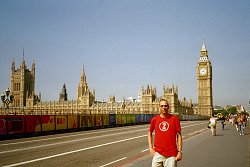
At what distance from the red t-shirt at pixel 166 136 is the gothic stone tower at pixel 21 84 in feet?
525

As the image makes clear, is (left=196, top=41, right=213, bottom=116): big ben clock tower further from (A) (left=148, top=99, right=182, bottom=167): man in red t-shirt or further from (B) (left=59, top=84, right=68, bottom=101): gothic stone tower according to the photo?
(A) (left=148, top=99, right=182, bottom=167): man in red t-shirt

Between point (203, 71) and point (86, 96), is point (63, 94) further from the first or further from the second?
point (203, 71)

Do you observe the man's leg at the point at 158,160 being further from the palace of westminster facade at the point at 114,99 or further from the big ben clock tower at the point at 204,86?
the big ben clock tower at the point at 204,86

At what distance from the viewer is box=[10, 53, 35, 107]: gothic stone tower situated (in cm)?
16188

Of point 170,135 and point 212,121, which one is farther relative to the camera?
point 212,121

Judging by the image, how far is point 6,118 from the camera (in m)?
23.7

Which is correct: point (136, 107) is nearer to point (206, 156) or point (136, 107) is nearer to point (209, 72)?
point (209, 72)

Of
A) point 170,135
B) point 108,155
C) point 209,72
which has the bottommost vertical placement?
point 108,155

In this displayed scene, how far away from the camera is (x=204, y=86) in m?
140

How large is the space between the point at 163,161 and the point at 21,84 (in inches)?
6517

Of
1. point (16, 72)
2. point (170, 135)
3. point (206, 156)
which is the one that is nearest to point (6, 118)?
point (206, 156)

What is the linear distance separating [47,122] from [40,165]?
1865 centimetres

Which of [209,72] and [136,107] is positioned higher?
[209,72]

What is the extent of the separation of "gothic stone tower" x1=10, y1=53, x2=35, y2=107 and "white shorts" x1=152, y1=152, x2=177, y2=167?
159947mm
